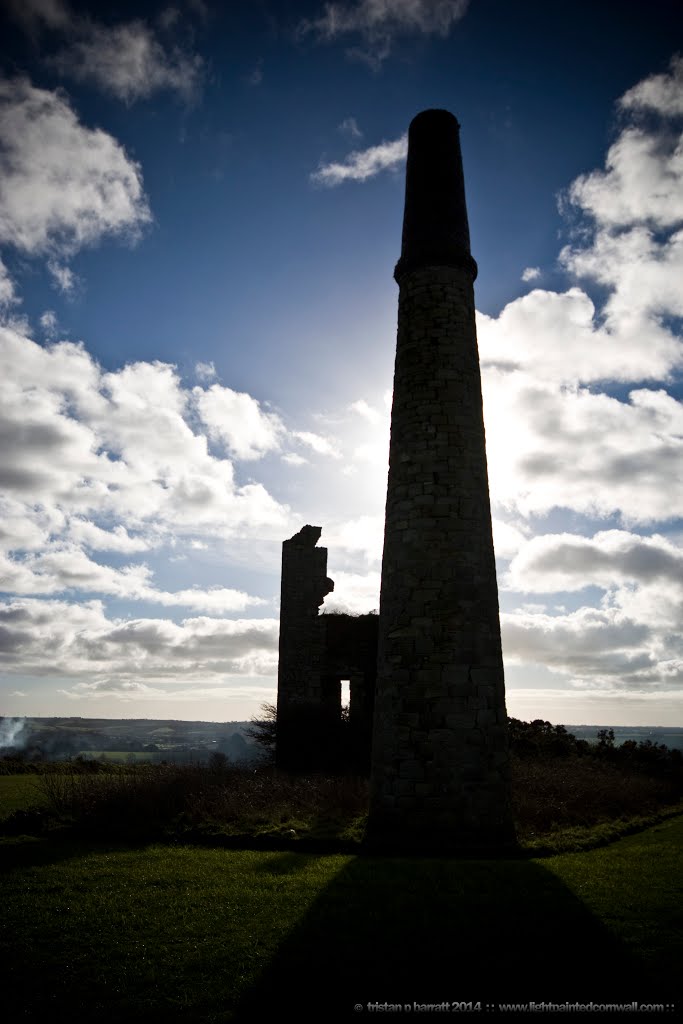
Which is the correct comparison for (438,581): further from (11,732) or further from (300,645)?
(11,732)

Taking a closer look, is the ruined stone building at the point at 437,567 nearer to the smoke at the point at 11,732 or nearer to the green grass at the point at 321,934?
the green grass at the point at 321,934

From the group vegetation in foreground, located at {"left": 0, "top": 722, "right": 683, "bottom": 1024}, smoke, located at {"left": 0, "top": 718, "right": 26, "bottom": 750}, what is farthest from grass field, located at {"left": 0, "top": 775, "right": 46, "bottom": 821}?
smoke, located at {"left": 0, "top": 718, "right": 26, "bottom": 750}

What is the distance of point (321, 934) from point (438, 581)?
551 cm

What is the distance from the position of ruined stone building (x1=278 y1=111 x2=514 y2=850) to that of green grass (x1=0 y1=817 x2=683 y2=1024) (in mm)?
1128

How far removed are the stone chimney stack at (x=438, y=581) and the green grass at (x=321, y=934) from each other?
3.55 feet

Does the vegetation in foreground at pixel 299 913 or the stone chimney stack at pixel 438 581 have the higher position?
the stone chimney stack at pixel 438 581

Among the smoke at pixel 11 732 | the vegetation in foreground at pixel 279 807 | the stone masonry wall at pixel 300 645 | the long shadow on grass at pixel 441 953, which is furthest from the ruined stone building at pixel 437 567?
the smoke at pixel 11 732

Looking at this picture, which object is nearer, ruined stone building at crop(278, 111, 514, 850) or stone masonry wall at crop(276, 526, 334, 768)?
ruined stone building at crop(278, 111, 514, 850)

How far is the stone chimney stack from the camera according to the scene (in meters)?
9.67

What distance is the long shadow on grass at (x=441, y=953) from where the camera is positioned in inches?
186

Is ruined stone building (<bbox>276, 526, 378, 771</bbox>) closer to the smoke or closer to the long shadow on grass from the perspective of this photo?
the long shadow on grass

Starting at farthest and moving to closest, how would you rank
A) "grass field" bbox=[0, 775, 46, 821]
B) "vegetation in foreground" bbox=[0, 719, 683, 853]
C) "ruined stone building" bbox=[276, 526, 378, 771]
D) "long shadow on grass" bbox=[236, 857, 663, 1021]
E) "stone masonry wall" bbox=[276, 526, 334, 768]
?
"stone masonry wall" bbox=[276, 526, 334, 768], "ruined stone building" bbox=[276, 526, 378, 771], "grass field" bbox=[0, 775, 46, 821], "vegetation in foreground" bbox=[0, 719, 683, 853], "long shadow on grass" bbox=[236, 857, 663, 1021]

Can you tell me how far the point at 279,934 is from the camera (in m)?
5.89

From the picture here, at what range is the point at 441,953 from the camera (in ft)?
17.6
